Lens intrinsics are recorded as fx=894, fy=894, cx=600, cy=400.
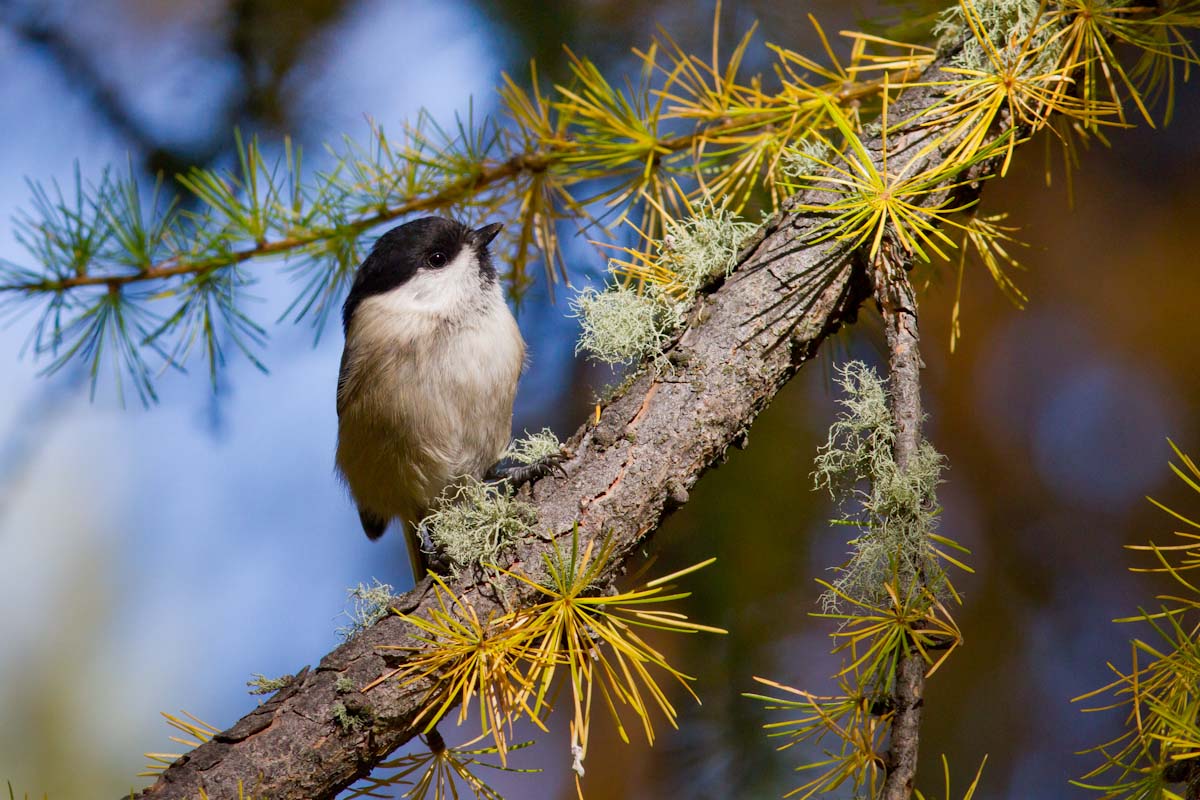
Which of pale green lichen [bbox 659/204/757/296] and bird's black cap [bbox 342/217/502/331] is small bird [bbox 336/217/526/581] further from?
pale green lichen [bbox 659/204/757/296]

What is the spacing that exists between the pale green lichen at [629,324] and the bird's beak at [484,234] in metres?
0.68

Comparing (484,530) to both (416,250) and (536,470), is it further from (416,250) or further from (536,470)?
(416,250)

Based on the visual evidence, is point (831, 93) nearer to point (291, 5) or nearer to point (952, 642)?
point (952, 642)

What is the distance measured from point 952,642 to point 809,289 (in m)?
0.67

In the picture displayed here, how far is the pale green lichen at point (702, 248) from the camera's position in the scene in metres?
1.65

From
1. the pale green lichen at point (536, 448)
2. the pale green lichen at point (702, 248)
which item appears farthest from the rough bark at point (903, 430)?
the pale green lichen at point (536, 448)

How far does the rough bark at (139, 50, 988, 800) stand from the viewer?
4.67 ft

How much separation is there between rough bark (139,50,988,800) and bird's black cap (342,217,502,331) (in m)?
0.91

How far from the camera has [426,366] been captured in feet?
7.26

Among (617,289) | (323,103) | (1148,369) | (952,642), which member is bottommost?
(952,642)

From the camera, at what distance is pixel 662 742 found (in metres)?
2.63

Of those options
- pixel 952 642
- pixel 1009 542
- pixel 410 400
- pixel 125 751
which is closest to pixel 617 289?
pixel 410 400

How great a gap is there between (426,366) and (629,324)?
77 centimetres

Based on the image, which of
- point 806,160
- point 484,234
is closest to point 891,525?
point 806,160
